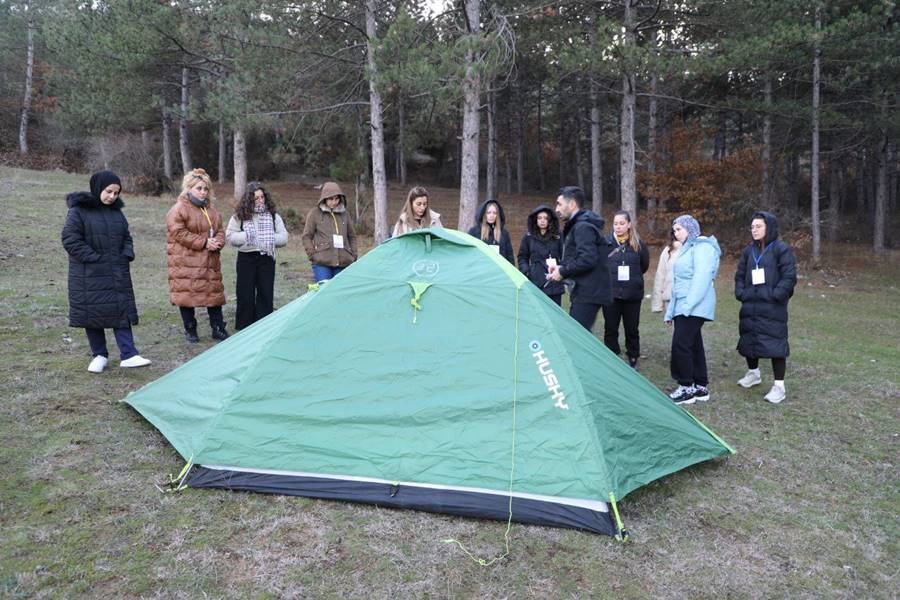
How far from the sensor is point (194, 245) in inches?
247

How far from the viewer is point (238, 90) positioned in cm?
1445

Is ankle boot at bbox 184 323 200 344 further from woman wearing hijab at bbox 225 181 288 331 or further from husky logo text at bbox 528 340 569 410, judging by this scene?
husky logo text at bbox 528 340 569 410

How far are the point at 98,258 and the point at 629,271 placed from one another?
5.07m

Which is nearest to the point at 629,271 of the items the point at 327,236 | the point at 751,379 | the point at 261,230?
the point at 751,379

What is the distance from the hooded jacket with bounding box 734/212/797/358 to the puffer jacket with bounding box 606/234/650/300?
1.18m

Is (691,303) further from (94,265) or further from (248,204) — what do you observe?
(94,265)

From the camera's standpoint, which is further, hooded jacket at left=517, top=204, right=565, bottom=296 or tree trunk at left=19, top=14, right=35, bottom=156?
tree trunk at left=19, top=14, right=35, bottom=156

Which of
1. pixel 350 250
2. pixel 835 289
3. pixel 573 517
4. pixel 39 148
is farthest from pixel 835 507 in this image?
pixel 39 148

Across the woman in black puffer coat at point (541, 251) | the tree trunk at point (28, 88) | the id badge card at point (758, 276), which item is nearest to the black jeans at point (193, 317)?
the woman in black puffer coat at point (541, 251)

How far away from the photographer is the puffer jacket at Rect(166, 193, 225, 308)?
623cm

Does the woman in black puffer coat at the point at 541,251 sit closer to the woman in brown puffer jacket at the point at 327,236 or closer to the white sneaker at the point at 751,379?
the woman in brown puffer jacket at the point at 327,236

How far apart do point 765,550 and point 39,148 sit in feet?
126

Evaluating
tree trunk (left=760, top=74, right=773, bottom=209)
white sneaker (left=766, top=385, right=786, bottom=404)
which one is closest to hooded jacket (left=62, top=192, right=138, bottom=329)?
white sneaker (left=766, top=385, right=786, bottom=404)

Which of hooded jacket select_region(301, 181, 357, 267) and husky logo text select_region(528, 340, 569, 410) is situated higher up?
hooded jacket select_region(301, 181, 357, 267)
